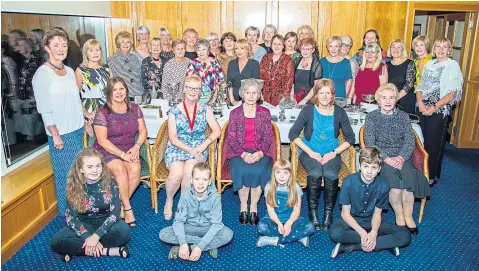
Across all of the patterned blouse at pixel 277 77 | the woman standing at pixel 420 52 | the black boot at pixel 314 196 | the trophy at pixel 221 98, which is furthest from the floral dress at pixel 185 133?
the woman standing at pixel 420 52

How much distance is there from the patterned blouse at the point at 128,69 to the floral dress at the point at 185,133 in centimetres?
143

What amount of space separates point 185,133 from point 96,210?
1064 millimetres

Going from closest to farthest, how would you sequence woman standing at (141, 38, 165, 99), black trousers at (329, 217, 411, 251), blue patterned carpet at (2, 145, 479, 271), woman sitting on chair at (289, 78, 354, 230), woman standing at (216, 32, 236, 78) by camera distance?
blue patterned carpet at (2, 145, 479, 271) < black trousers at (329, 217, 411, 251) < woman sitting on chair at (289, 78, 354, 230) < woman standing at (141, 38, 165, 99) < woman standing at (216, 32, 236, 78)

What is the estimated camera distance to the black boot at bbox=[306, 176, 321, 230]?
12.0 ft

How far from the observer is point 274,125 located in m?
3.86

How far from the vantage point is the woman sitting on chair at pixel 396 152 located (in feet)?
11.7

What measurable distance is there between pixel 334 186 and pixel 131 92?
8.88 ft

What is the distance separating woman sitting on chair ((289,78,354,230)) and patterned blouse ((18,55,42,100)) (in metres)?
2.59

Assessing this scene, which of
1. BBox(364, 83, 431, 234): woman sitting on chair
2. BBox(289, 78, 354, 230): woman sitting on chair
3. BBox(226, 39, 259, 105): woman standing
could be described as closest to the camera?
BBox(364, 83, 431, 234): woman sitting on chair

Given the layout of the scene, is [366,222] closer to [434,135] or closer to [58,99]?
[434,135]

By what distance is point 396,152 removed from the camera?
369cm

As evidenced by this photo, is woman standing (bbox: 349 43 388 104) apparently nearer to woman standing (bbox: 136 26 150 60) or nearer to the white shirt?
woman standing (bbox: 136 26 150 60)

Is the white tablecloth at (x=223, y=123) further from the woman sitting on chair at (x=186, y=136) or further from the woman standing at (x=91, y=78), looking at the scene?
the woman standing at (x=91, y=78)

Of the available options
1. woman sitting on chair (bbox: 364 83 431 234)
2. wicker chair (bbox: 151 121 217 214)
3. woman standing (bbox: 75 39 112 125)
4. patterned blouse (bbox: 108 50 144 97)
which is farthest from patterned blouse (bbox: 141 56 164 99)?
woman sitting on chair (bbox: 364 83 431 234)
